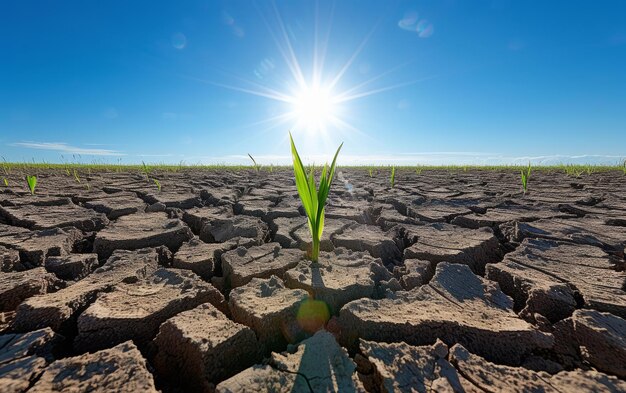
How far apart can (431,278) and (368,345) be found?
1.83 feet

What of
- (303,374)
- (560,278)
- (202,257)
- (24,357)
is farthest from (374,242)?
(24,357)

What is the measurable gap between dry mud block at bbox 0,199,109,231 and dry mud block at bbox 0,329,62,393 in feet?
3.94

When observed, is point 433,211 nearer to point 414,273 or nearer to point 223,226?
point 414,273

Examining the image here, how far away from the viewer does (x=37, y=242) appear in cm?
142

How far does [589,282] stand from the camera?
108cm

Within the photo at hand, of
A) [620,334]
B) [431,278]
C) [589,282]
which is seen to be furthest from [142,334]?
[589,282]

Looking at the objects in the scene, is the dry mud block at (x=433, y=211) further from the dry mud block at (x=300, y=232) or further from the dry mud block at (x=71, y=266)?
the dry mud block at (x=71, y=266)

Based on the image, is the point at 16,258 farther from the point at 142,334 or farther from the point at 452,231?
the point at 452,231

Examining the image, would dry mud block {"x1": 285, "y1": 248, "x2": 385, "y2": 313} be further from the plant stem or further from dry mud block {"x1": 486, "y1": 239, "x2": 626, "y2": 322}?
dry mud block {"x1": 486, "y1": 239, "x2": 626, "y2": 322}

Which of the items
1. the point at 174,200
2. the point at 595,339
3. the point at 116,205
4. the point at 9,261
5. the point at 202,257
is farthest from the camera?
the point at 174,200

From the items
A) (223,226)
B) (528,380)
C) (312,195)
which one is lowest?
(528,380)

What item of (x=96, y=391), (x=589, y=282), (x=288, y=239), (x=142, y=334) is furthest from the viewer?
(x=288, y=239)

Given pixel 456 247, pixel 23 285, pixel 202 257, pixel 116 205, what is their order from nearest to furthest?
pixel 23 285 → pixel 202 257 → pixel 456 247 → pixel 116 205

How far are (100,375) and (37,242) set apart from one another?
3.83 ft
